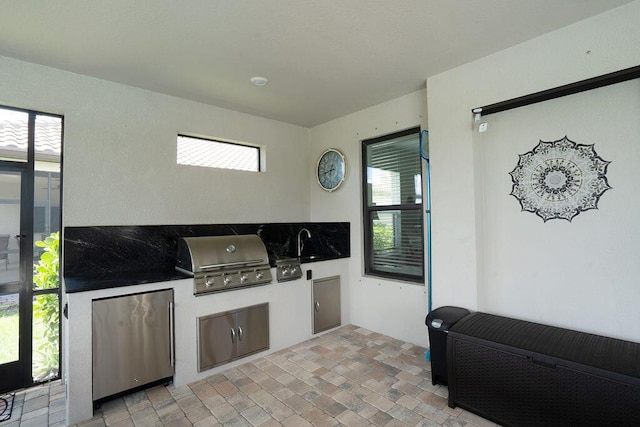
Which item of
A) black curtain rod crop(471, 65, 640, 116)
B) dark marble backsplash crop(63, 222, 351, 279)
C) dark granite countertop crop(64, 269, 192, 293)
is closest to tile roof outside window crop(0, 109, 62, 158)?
dark marble backsplash crop(63, 222, 351, 279)

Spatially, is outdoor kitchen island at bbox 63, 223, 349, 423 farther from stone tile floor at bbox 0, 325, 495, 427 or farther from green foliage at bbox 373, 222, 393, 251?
green foliage at bbox 373, 222, 393, 251

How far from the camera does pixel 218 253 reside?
2.81 m

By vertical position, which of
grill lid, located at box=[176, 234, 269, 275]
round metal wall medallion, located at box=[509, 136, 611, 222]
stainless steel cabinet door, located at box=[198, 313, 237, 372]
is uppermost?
round metal wall medallion, located at box=[509, 136, 611, 222]

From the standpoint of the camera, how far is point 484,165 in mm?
2635

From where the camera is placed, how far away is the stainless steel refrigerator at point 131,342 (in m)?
2.20

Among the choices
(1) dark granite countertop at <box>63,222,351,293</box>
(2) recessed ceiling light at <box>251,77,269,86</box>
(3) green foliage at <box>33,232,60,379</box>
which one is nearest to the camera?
(1) dark granite countertop at <box>63,222,351,293</box>

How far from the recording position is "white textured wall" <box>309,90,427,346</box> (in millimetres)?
3225

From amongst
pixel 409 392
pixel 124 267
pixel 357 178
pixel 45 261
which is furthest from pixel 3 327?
pixel 357 178

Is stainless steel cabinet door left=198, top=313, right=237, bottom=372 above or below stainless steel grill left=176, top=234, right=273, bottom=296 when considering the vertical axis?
below

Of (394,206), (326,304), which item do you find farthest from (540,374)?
(326,304)

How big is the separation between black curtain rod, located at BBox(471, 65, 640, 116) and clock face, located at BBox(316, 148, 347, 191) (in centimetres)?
174

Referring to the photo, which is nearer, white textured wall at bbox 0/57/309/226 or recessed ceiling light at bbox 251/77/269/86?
white textured wall at bbox 0/57/309/226

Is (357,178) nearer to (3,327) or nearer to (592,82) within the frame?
(592,82)

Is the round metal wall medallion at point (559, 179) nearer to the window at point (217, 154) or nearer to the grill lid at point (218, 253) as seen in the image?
the grill lid at point (218, 253)
